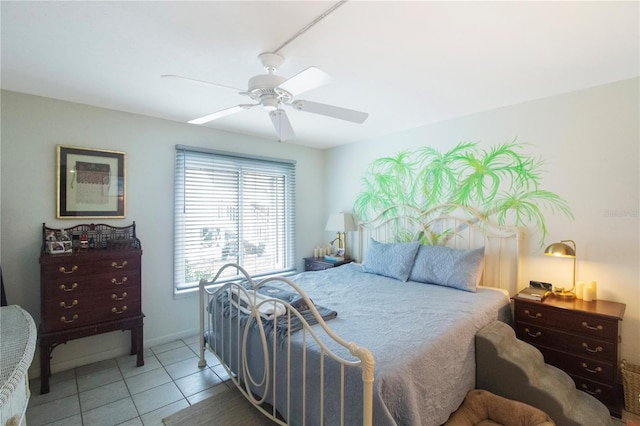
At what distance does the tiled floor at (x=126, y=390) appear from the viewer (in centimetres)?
210

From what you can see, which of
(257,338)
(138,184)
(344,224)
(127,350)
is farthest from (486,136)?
(127,350)

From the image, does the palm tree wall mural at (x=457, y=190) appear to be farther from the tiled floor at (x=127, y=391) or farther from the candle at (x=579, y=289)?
the tiled floor at (x=127, y=391)

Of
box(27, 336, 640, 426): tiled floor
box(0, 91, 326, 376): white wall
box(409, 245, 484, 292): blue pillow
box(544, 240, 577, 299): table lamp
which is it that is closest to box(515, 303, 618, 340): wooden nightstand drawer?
box(544, 240, 577, 299): table lamp

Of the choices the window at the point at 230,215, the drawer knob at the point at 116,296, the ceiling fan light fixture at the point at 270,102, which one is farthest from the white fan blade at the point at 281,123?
the drawer knob at the point at 116,296

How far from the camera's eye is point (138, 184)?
3.10 meters

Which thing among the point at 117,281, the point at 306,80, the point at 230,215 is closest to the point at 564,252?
the point at 306,80

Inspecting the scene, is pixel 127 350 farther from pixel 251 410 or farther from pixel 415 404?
pixel 415 404

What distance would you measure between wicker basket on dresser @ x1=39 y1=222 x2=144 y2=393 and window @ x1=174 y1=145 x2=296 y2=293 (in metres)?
0.60

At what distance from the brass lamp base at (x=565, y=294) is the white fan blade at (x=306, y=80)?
2558 millimetres

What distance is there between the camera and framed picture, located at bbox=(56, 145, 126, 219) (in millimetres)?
2701

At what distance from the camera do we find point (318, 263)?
4164mm

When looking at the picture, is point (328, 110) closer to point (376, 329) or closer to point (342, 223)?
point (376, 329)

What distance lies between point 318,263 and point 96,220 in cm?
254

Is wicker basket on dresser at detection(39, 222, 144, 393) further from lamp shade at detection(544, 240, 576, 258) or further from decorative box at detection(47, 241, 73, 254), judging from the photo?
lamp shade at detection(544, 240, 576, 258)
